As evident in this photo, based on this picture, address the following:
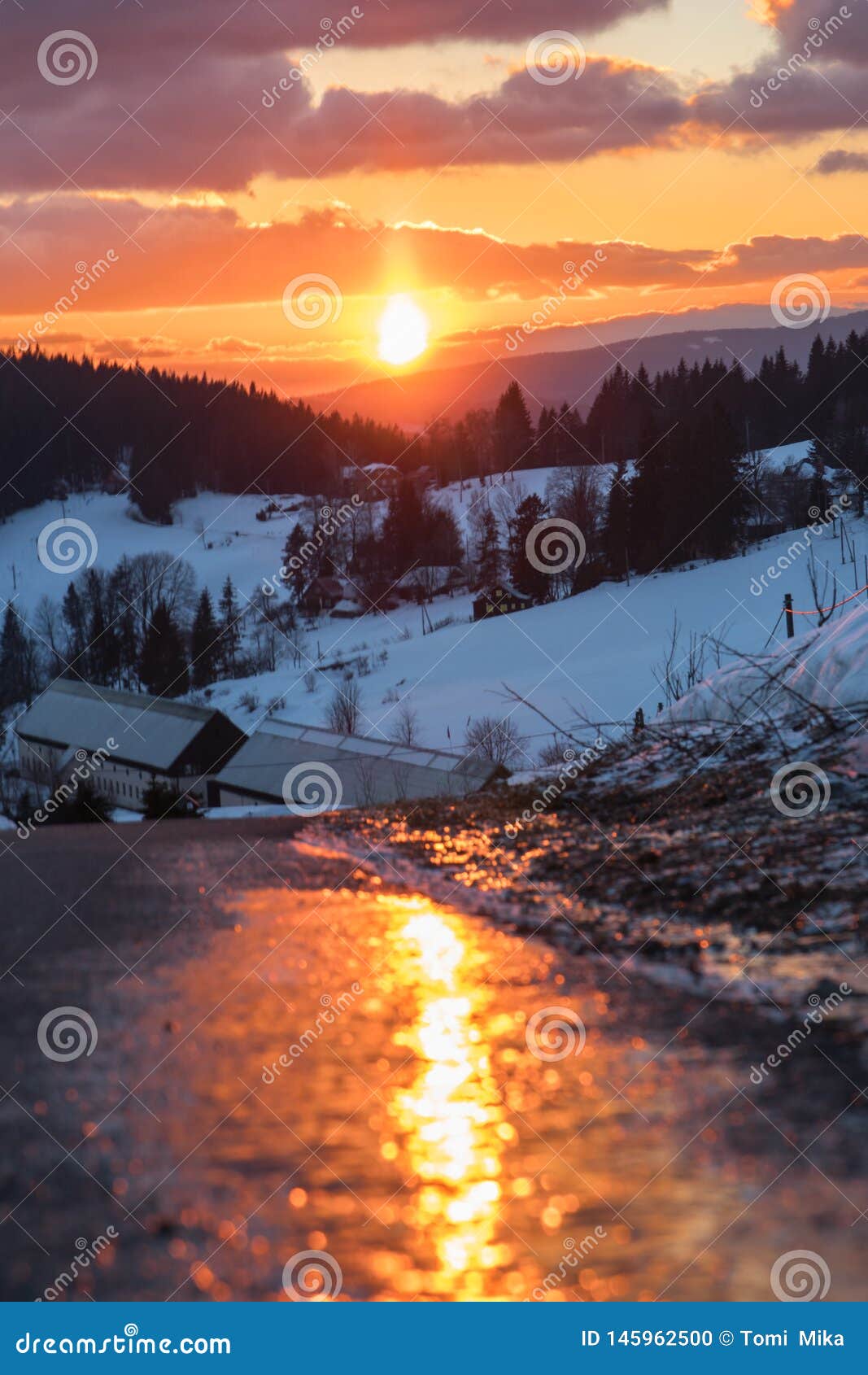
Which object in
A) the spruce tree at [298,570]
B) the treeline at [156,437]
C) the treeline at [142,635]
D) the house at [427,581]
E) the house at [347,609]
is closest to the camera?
the treeline at [142,635]

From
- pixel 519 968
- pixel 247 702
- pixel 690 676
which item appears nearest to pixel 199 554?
pixel 247 702

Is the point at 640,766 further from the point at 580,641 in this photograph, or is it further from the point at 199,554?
the point at 199,554

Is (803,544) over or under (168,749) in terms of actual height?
over

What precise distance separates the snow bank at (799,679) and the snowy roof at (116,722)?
3829 centimetres

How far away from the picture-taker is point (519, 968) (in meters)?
5.36

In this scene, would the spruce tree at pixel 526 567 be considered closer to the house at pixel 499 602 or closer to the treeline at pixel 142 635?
the house at pixel 499 602

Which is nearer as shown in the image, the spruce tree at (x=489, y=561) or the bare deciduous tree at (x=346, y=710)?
the bare deciduous tree at (x=346, y=710)

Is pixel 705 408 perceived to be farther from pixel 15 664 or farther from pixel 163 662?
pixel 15 664

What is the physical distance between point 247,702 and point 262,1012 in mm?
70128

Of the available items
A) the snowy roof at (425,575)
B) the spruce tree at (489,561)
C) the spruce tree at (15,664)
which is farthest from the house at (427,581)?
the spruce tree at (15,664)

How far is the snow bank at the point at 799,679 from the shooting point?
9.68 m

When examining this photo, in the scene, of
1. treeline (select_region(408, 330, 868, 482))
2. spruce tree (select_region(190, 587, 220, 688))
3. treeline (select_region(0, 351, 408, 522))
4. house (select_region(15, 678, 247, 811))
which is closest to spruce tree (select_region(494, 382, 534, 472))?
treeline (select_region(408, 330, 868, 482))

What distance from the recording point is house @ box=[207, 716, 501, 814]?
96.8 feet

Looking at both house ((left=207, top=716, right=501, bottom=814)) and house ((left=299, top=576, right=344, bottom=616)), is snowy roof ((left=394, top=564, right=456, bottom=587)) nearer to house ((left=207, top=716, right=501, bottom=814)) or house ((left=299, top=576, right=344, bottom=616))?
house ((left=299, top=576, right=344, bottom=616))
